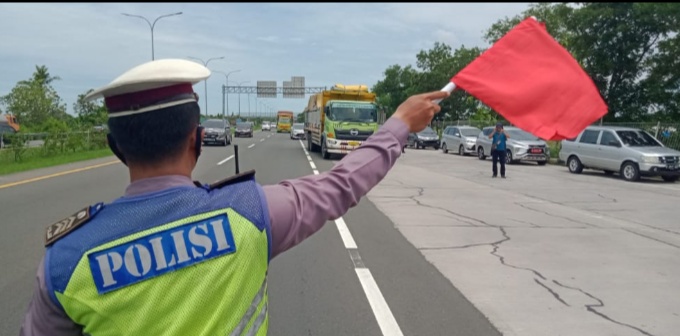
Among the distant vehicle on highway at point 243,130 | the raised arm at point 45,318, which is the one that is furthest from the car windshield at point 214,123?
the raised arm at point 45,318

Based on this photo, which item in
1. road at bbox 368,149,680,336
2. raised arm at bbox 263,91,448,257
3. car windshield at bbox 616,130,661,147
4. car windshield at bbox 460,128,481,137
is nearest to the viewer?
raised arm at bbox 263,91,448,257

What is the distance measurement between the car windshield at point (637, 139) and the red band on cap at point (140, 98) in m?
21.1

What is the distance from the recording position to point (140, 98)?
1.55m

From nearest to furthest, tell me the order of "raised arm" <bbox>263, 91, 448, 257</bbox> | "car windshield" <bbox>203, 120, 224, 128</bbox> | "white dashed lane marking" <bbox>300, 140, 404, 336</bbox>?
"raised arm" <bbox>263, 91, 448, 257</bbox>
"white dashed lane marking" <bbox>300, 140, 404, 336</bbox>
"car windshield" <bbox>203, 120, 224, 128</bbox>

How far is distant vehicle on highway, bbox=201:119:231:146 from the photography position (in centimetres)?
3722

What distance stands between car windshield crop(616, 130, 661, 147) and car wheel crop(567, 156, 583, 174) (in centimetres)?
211

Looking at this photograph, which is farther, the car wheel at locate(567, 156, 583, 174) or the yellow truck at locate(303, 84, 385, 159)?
the yellow truck at locate(303, 84, 385, 159)

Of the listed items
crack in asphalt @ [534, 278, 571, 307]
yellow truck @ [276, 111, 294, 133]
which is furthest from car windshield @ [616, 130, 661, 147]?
yellow truck @ [276, 111, 294, 133]

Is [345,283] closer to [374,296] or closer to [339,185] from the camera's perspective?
[374,296]

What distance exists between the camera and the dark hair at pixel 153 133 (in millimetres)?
1557

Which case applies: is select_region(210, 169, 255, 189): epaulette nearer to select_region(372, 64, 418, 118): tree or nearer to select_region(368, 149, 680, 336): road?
select_region(368, 149, 680, 336): road

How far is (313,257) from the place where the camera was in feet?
24.8

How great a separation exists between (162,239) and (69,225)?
243mm

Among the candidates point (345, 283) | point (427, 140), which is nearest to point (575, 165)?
point (345, 283)
